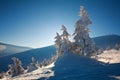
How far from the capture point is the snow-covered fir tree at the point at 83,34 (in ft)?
218

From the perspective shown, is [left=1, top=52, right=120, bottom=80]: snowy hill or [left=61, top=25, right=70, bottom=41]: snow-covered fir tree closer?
[left=1, top=52, right=120, bottom=80]: snowy hill

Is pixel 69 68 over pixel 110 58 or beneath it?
beneath

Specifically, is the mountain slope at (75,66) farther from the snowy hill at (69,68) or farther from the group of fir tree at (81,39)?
the group of fir tree at (81,39)

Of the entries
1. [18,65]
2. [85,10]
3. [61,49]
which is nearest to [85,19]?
[85,10]

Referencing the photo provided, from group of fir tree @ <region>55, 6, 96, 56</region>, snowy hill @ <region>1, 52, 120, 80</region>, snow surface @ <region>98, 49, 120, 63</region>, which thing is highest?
group of fir tree @ <region>55, 6, 96, 56</region>

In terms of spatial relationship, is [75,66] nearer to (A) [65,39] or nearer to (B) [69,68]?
(B) [69,68]

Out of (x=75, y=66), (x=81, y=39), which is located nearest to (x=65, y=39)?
(x=81, y=39)

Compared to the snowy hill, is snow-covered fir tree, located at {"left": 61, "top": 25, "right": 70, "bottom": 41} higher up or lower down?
higher up

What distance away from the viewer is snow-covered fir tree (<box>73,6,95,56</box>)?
66562 mm

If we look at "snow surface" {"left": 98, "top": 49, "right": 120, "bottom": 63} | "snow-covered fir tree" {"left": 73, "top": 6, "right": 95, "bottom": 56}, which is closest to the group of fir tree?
"snow-covered fir tree" {"left": 73, "top": 6, "right": 95, "bottom": 56}

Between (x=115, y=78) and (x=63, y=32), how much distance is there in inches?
1338

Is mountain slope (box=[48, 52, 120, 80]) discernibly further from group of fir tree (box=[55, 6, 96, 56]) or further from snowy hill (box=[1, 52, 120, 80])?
group of fir tree (box=[55, 6, 96, 56])

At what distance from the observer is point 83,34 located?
219 ft

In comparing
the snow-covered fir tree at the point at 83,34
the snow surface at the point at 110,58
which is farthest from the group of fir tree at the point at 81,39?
the snow surface at the point at 110,58
